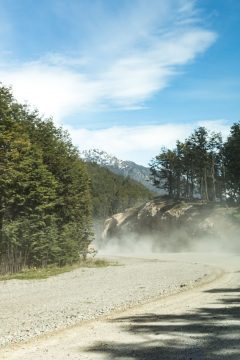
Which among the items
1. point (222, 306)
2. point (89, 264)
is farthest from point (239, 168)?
point (222, 306)

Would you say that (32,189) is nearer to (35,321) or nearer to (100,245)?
(35,321)

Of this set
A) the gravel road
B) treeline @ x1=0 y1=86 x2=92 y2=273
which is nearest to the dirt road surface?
the gravel road

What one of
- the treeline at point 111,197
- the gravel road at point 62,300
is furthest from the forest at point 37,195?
the treeline at point 111,197

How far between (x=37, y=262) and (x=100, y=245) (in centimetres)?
7211

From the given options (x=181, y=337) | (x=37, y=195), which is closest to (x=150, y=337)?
(x=181, y=337)

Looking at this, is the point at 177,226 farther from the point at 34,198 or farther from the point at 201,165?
the point at 34,198

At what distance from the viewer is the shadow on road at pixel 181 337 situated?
30.0 ft

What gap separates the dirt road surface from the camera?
9234mm

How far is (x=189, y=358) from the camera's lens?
882 cm

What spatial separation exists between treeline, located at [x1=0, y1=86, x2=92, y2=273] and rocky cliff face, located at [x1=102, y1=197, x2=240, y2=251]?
3556 cm

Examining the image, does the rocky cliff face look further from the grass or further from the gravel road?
the gravel road

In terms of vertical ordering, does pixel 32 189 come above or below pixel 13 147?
below

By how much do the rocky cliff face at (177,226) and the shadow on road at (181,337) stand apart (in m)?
60.3

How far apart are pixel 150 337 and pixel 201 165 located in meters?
84.6
